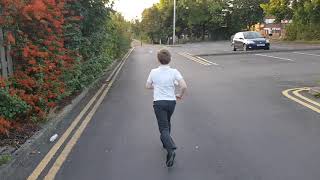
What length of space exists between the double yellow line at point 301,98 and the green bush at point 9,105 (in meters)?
5.63

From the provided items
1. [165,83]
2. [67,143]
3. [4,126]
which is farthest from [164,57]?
[4,126]

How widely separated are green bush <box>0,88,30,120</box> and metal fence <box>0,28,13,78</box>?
28.1 inches

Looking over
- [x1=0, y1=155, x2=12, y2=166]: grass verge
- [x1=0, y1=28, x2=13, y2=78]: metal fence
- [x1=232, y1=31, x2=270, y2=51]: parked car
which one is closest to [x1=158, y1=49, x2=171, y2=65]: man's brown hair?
[x1=0, y1=155, x2=12, y2=166]: grass verge

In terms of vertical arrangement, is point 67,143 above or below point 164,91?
below

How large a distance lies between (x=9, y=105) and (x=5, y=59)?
1210 millimetres

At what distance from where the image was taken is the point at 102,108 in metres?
12.3

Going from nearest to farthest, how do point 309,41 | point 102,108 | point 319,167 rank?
point 319,167 → point 102,108 → point 309,41

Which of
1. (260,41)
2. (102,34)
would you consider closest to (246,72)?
(102,34)

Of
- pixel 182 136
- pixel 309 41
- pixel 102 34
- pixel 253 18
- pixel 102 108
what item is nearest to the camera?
pixel 182 136

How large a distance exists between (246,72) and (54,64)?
1093 centimetres

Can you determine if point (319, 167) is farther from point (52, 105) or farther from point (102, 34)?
point (102, 34)

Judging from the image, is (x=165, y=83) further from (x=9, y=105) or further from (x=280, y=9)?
(x=280, y=9)

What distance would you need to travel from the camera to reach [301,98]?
12719 millimetres

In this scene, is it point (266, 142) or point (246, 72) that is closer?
point (266, 142)
